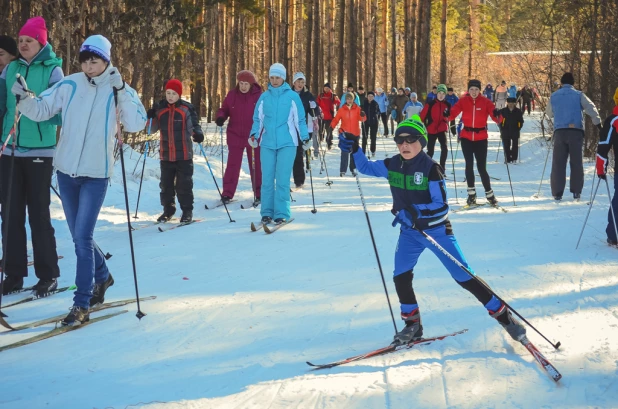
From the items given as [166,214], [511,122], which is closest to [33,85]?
[166,214]

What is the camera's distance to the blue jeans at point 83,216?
204 inches

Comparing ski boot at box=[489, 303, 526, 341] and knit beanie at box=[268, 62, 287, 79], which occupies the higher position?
knit beanie at box=[268, 62, 287, 79]

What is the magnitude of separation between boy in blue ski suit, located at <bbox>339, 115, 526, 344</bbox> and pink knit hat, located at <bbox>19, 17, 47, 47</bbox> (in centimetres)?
313

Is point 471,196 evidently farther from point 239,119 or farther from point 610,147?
point 239,119

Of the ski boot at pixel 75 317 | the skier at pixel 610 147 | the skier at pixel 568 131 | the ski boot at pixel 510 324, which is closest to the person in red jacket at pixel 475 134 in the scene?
the skier at pixel 568 131

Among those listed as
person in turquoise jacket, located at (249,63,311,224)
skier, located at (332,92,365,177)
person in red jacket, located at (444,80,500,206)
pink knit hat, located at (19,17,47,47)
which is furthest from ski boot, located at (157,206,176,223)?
skier, located at (332,92,365,177)

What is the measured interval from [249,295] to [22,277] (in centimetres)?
207

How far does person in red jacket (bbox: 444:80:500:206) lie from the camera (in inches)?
445

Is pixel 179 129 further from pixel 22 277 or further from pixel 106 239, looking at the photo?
pixel 22 277

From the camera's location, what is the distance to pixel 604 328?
5.41m

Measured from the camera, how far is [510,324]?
486 cm

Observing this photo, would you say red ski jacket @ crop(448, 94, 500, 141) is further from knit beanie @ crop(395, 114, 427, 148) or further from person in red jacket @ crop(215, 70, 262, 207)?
knit beanie @ crop(395, 114, 427, 148)

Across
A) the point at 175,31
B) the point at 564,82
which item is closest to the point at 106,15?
the point at 175,31

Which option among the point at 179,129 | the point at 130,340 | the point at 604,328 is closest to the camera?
the point at 130,340
